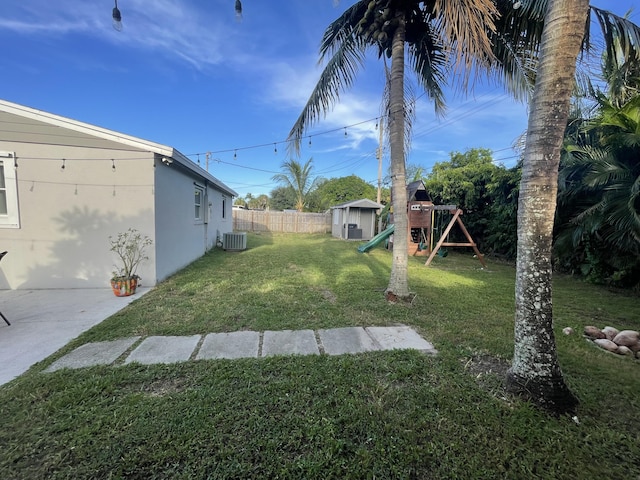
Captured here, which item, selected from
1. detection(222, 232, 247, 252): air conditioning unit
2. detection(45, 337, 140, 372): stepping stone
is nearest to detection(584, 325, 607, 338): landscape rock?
detection(45, 337, 140, 372): stepping stone

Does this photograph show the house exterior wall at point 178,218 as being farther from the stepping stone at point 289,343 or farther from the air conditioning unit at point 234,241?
the stepping stone at point 289,343

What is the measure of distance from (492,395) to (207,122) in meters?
17.5

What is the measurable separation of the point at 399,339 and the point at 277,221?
1928 cm

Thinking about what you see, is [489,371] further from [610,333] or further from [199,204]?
[199,204]

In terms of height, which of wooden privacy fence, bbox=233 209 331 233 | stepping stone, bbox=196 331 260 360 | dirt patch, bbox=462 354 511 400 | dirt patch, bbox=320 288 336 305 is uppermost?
wooden privacy fence, bbox=233 209 331 233

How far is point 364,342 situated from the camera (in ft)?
10.2

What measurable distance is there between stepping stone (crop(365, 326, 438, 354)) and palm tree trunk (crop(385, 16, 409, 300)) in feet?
3.91

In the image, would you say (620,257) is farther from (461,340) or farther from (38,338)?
(38,338)

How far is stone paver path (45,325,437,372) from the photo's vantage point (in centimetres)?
271

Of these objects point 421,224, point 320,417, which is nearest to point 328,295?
point 320,417

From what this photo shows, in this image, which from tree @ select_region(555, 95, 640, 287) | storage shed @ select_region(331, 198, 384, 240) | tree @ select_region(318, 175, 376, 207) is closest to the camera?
tree @ select_region(555, 95, 640, 287)

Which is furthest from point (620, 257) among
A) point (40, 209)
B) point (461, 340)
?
point (40, 209)

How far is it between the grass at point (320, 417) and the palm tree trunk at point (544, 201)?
257mm

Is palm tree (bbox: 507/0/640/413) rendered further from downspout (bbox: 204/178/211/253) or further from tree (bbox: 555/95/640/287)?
downspout (bbox: 204/178/211/253)
